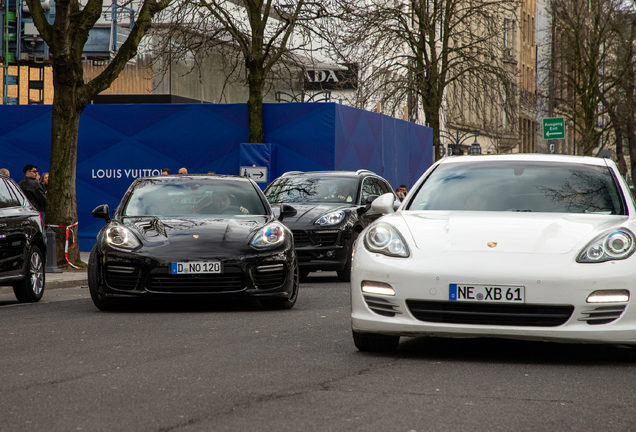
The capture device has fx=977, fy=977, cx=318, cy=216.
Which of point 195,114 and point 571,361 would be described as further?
point 195,114

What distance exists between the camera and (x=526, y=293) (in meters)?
6.22

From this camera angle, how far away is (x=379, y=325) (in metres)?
6.55

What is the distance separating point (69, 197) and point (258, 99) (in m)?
6.56

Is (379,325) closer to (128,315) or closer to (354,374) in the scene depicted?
(354,374)

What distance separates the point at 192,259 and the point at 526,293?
407 cm

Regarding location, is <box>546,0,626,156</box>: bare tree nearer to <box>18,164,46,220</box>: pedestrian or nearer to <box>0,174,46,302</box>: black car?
<box>18,164,46,220</box>: pedestrian

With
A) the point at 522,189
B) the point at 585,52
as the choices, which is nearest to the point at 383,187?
the point at 522,189

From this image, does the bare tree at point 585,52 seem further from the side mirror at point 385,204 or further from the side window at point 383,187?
the side mirror at point 385,204

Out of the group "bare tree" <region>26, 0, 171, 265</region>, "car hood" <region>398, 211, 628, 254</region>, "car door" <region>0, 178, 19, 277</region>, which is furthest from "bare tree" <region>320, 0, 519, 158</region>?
"car hood" <region>398, 211, 628, 254</region>

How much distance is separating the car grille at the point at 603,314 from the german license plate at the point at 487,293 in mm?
435

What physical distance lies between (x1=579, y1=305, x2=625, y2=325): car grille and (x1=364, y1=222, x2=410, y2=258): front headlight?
123 cm

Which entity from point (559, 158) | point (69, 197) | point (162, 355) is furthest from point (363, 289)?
point (69, 197)

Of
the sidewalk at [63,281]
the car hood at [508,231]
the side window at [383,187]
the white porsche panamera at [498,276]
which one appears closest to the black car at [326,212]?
the side window at [383,187]

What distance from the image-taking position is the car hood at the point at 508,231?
21.1 feet
